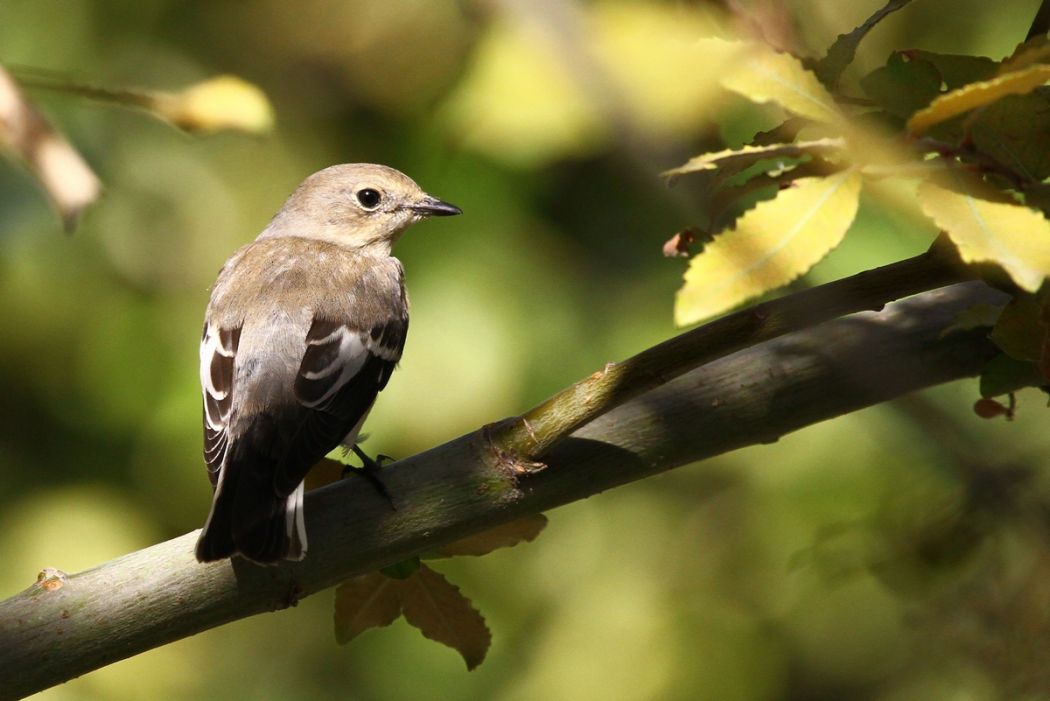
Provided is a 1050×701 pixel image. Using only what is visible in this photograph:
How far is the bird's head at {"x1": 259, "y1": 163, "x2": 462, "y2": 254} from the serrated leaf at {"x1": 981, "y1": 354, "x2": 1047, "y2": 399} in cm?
210

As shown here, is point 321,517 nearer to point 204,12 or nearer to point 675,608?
point 675,608

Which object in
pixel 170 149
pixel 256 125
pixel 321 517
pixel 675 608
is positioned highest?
pixel 170 149

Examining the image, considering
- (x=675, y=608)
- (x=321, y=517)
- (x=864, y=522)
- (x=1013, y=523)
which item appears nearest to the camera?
(x=1013, y=523)

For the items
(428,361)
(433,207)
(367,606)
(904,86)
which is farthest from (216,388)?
(904,86)

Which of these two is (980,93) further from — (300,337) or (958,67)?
(300,337)

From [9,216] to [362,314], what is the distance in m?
0.89

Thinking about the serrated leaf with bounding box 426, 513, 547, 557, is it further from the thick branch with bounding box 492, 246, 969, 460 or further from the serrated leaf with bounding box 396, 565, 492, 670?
the thick branch with bounding box 492, 246, 969, 460

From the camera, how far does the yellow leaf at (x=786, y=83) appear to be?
1.16m

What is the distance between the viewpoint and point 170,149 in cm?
411

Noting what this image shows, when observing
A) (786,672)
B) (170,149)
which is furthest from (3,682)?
(170,149)

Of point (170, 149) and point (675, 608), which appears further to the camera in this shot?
point (170, 149)

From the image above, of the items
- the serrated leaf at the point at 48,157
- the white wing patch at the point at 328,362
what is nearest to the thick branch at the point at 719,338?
the serrated leaf at the point at 48,157

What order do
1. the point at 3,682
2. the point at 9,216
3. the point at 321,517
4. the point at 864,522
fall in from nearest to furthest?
1. the point at 3,682
2. the point at 321,517
3. the point at 864,522
4. the point at 9,216

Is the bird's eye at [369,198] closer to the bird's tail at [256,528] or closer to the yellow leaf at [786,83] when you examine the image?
the bird's tail at [256,528]
